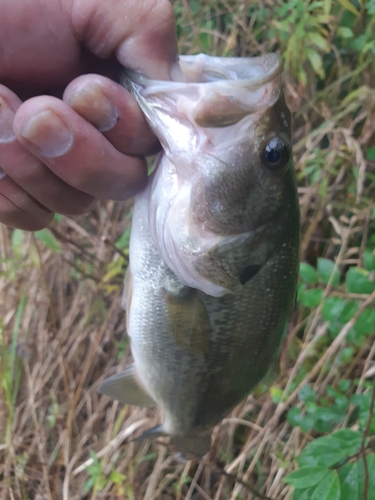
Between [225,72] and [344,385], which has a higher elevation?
[225,72]

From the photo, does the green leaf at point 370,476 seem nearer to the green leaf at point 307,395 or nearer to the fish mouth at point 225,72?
the green leaf at point 307,395

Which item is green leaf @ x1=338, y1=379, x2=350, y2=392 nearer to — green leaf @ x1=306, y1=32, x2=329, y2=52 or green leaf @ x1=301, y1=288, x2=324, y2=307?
green leaf @ x1=301, y1=288, x2=324, y2=307

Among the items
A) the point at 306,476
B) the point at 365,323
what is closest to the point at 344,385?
the point at 365,323

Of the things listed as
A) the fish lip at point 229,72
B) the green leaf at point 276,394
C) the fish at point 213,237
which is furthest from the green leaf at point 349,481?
the fish lip at point 229,72

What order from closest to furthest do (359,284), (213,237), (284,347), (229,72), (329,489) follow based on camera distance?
1. (229,72)
2. (213,237)
3. (329,489)
4. (359,284)
5. (284,347)

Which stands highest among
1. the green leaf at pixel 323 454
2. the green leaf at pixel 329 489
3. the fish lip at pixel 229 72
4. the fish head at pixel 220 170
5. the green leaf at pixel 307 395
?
the fish lip at pixel 229 72

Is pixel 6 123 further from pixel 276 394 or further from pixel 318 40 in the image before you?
pixel 276 394

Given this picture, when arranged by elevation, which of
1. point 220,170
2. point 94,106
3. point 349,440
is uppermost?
point 94,106
